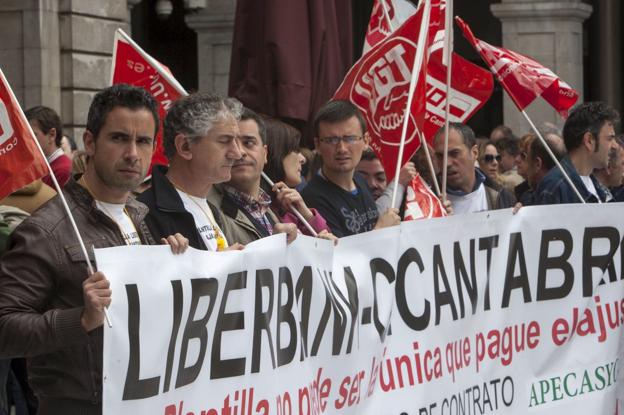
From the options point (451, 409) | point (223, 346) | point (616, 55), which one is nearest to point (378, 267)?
point (451, 409)

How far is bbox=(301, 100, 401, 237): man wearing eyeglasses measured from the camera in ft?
20.8

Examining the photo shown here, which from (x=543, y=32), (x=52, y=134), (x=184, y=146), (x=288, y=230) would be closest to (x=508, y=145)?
(x=543, y=32)

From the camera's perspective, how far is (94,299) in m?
3.94

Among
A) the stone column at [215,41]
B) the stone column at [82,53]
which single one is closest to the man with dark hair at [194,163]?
the stone column at [82,53]

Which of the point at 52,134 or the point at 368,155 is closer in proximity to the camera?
the point at 368,155

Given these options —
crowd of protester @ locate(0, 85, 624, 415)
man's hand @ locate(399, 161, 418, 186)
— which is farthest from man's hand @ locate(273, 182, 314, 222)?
man's hand @ locate(399, 161, 418, 186)

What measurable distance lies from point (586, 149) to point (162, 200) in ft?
10.5

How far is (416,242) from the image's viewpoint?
5.81 metres

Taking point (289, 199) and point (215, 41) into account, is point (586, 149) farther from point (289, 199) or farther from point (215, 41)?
point (215, 41)

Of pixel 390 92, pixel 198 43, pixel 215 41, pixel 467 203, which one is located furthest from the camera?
pixel 198 43

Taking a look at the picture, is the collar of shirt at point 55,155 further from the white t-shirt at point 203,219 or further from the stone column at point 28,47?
the stone column at point 28,47

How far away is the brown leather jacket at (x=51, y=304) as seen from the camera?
4.01 meters

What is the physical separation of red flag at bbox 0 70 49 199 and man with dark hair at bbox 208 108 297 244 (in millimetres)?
1112

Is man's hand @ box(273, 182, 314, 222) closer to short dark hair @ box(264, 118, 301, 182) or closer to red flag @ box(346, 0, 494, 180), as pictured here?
short dark hair @ box(264, 118, 301, 182)
